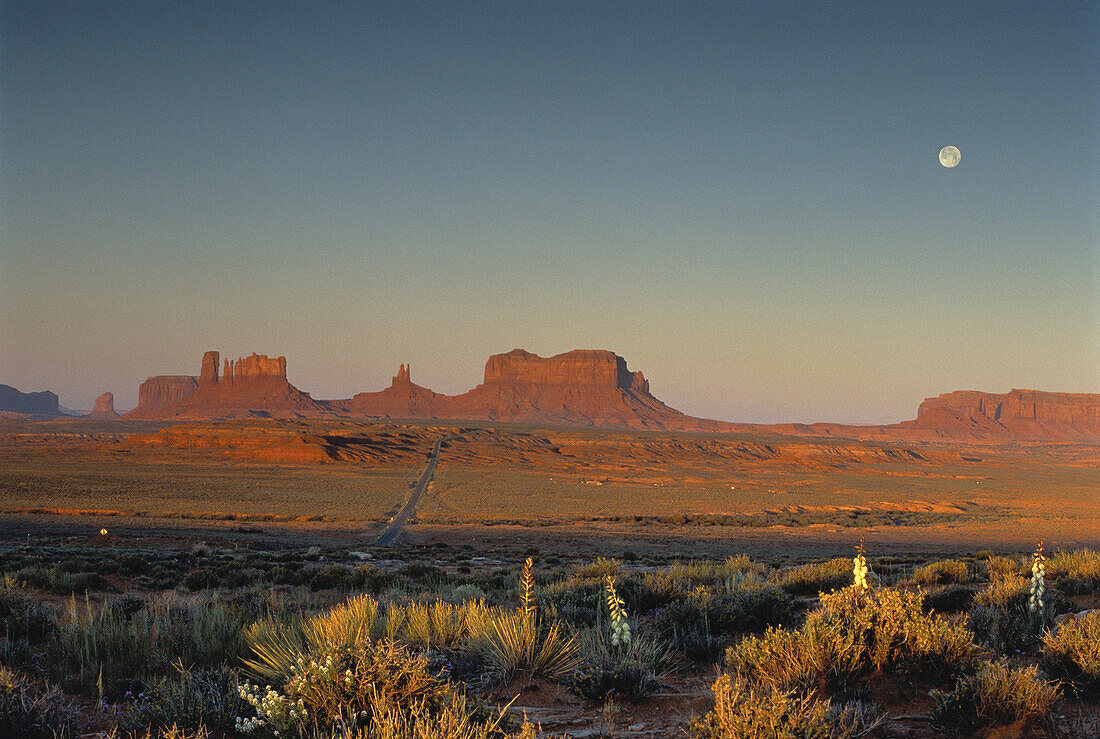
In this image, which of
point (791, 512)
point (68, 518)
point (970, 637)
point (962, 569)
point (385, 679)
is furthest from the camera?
point (791, 512)

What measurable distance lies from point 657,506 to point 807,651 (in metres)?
44.4

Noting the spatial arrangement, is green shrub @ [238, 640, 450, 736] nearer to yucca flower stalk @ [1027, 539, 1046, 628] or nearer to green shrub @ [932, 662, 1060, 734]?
green shrub @ [932, 662, 1060, 734]

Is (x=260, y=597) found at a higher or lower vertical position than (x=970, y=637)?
lower

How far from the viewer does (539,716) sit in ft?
15.5

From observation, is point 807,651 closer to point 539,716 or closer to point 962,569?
point 539,716

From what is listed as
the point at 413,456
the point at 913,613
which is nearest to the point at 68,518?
the point at 913,613

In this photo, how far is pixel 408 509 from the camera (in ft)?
155

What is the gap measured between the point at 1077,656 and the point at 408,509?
1762 inches

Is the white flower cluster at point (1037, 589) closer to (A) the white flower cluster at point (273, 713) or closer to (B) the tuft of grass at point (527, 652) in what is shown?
(B) the tuft of grass at point (527, 652)

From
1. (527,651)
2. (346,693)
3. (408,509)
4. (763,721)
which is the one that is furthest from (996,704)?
(408,509)

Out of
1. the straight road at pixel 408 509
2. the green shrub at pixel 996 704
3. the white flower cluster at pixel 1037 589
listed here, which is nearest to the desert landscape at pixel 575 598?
the green shrub at pixel 996 704

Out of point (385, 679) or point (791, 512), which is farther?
point (791, 512)

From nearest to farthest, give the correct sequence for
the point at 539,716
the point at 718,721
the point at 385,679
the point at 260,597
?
1. the point at 718,721
2. the point at 385,679
3. the point at 539,716
4. the point at 260,597

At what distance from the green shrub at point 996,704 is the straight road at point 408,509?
2763cm
